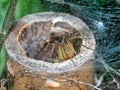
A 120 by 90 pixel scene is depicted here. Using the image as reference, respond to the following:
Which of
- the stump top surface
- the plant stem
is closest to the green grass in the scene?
the stump top surface

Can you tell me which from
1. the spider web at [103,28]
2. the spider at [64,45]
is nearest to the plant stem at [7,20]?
the spider at [64,45]

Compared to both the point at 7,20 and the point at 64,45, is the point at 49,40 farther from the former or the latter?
the point at 7,20

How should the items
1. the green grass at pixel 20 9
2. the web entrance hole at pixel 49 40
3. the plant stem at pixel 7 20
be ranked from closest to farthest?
the plant stem at pixel 7 20, the web entrance hole at pixel 49 40, the green grass at pixel 20 9

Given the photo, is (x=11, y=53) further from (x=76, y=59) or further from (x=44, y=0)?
(x=44, y=0)

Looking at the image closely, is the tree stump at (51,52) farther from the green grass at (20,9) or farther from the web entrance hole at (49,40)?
the green grass at (20,9)

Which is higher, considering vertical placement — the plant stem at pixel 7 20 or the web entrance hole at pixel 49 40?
the plant stem at pixel 7 20

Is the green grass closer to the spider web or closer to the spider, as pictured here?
the spider web
